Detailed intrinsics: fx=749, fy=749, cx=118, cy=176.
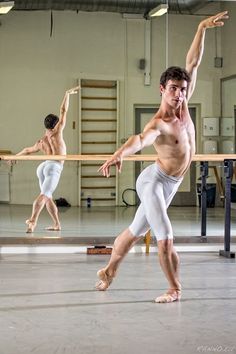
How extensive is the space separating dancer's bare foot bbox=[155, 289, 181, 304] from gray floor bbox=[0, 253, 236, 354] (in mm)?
53

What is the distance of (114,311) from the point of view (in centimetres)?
476

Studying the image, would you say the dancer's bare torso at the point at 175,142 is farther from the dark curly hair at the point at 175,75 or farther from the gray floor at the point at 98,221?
the gray floor at the point at 98,221

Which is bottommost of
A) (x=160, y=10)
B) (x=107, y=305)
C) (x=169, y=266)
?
(x=107, y=305)

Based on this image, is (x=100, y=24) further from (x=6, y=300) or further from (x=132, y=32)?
(x=6, y=300)

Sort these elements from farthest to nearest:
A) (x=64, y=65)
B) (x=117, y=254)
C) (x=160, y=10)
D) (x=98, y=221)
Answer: (x=64, y=65) < (x=160, y=10) < (x=98, y=221) < (x=117, y=254)

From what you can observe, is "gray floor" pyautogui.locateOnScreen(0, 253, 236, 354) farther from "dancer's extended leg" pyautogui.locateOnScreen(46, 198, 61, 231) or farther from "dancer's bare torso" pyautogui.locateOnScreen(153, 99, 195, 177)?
"dancer's extended leg" pyautogui.locateOnScreen(46, 198, 61, 231)

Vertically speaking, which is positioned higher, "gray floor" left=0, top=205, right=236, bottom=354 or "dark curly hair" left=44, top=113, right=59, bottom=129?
"dark curly hair" left=44, top=113, right=59, bottom=129

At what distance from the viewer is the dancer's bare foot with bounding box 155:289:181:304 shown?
16.5ft

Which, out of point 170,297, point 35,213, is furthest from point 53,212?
point 170,297

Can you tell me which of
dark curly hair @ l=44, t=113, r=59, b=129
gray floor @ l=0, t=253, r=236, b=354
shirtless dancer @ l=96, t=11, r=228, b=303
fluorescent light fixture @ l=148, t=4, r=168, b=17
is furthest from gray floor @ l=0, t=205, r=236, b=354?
fluorescent light fixture @ l=148, t=4, r=168, b=17

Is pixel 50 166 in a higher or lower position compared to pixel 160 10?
lower

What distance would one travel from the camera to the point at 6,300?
5152 mm

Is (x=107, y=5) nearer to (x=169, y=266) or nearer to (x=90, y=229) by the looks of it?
(x=90, y=229)

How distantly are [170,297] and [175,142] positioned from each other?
3.45 feet
